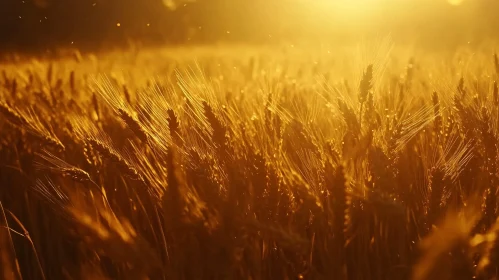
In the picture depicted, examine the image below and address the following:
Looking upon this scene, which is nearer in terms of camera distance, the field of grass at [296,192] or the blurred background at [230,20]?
the field of grass at [296,192]

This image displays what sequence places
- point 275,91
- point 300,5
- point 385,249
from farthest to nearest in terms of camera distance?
point 300,5 < point 275,91 < point 385,249

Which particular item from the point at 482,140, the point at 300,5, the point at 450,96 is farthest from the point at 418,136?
the point at 300,5

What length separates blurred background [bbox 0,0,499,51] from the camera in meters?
17.7

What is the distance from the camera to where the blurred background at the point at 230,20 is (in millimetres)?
17719

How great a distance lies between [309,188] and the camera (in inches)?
40.8

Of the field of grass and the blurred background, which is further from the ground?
the blurred background

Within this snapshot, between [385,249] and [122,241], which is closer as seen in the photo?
[122,241]

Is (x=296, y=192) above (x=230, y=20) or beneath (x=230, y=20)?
beneath

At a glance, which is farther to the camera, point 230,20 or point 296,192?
point 230,20

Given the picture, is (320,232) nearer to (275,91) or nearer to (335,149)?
(335,149)

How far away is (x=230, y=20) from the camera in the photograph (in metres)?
22.6

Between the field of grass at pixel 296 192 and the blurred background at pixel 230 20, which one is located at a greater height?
the blurred background at pixel 230 20

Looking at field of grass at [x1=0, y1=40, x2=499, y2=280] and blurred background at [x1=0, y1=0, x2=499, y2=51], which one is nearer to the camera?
field of grass at [x1=0, y1=40, x2=499, y2=280]

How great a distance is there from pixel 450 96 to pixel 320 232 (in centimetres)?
44
